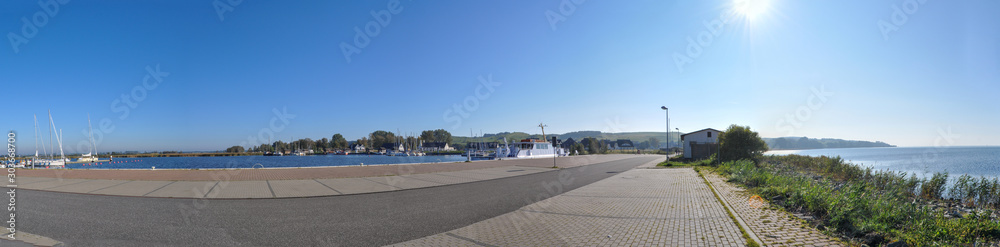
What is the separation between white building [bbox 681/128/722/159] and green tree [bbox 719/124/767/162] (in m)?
7.14

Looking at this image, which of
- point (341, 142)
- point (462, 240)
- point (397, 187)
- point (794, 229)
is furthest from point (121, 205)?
point (341, 142)

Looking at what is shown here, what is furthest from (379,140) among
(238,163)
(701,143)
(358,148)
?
(701,143)

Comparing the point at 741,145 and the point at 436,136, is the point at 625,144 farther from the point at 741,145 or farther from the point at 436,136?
the point at 741,145

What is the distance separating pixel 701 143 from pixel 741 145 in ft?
30.0

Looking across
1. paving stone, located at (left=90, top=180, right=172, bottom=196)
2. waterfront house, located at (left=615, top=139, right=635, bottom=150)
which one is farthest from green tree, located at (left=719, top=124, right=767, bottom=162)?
waterfront house, located at (left=615, top=139, right=635, bottom=150)

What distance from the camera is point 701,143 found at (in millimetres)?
35188

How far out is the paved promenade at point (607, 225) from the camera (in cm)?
545

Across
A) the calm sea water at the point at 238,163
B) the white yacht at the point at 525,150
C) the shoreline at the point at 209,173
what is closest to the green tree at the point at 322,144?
the calm sea water at the point at 238,163

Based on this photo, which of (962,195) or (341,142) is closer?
(962,195)

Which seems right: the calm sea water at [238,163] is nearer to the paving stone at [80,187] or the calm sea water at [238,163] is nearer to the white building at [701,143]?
the paving stone at [80,187]

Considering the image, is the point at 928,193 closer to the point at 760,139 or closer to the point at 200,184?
the point at 760,139

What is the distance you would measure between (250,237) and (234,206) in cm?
363

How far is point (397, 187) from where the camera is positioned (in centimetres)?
1267

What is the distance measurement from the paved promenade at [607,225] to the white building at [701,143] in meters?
28.1
